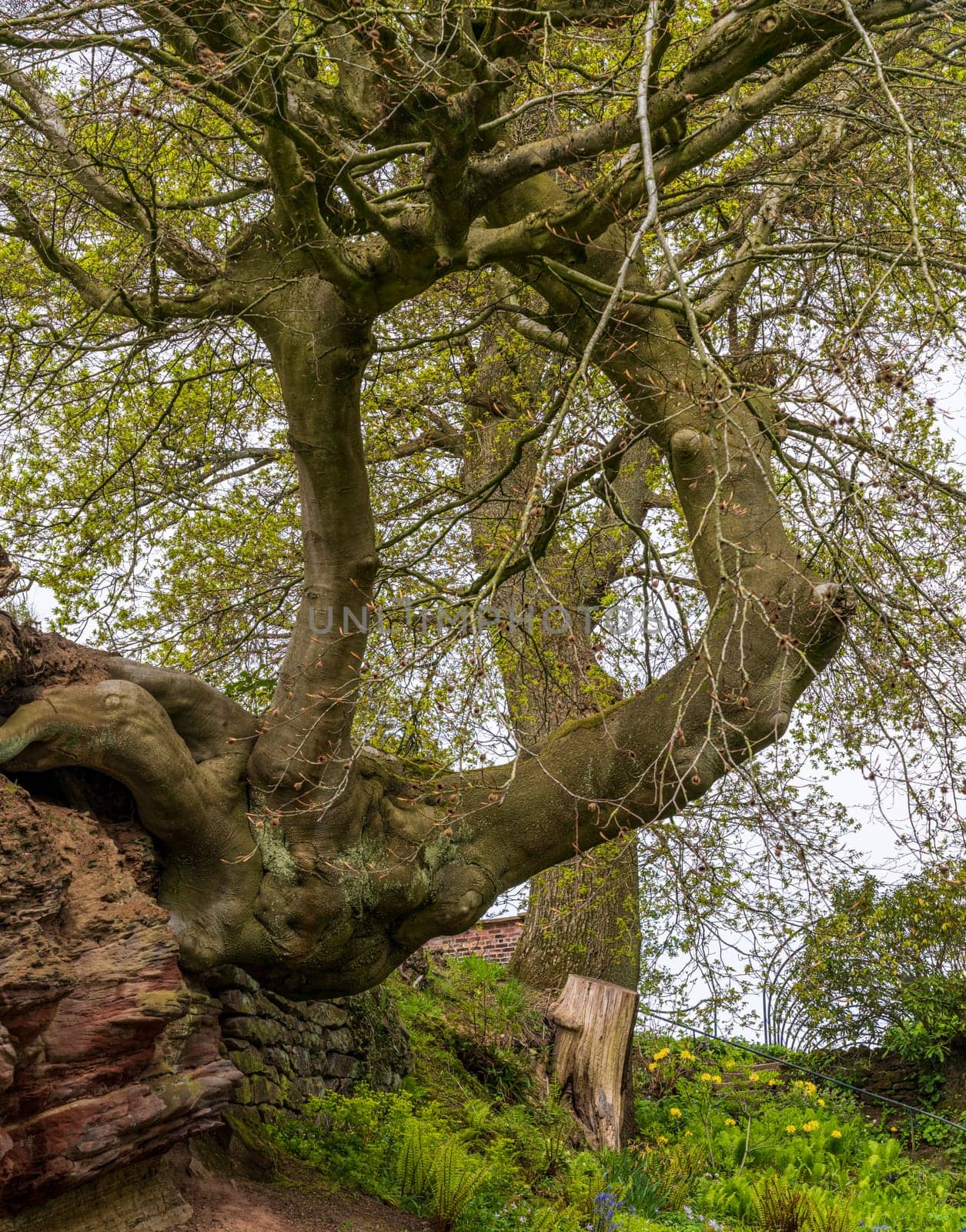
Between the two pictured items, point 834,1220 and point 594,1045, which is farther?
point 594,1045

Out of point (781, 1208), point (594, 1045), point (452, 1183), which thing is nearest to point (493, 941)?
point (594, 1045)

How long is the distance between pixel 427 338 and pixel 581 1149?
646cm

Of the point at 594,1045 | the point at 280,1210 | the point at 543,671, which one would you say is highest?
the point at 543,671

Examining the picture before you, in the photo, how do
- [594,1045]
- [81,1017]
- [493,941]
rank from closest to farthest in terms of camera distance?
[81,1017] < [594,1045] < [493,941]

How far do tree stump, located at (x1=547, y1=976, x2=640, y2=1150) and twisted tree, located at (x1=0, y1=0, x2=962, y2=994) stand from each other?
124 inches

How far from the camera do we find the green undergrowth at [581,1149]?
6484 millimetres

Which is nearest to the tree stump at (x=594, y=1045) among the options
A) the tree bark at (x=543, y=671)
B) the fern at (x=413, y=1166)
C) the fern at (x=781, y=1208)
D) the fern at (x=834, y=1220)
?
the tree bark at (x=543, y=671)

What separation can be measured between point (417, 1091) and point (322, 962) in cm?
266

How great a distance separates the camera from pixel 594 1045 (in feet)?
30.7

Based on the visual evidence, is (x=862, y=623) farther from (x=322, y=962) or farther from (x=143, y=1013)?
(x=143, y=1013)

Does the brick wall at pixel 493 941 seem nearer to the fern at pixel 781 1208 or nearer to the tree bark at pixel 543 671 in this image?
the tree bark at pixel 543 671

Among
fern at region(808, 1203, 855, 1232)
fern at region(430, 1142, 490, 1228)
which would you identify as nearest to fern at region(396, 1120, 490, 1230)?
fern at region(430, 1142, 490, 1228)

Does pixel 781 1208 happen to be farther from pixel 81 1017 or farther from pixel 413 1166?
pixel 81 1017

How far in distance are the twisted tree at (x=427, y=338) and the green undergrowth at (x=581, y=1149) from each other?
1.24 meters
